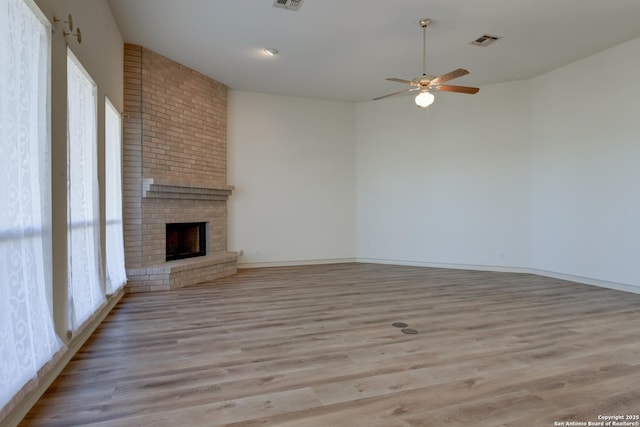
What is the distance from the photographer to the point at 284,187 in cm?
713

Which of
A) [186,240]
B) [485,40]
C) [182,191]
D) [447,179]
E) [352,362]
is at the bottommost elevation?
[352,362]

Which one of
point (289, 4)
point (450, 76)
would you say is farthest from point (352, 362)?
point (289, 4)

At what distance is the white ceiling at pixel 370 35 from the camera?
397 cm

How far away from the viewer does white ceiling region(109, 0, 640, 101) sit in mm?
3967

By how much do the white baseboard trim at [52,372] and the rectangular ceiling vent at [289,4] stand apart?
11.8 feet

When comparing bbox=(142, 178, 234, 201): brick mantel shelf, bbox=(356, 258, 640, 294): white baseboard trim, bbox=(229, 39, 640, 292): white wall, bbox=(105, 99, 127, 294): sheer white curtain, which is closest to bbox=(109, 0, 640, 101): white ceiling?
bbox=(229, 39, 640, 292): white wall

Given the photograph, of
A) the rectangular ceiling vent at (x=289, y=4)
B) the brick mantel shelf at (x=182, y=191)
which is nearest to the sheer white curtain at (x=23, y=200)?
the rectangular ceiling vent at (x=289, y=4)

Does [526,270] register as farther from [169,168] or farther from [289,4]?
[169,168]

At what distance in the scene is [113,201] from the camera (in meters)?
4.22

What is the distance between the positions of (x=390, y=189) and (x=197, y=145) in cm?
381

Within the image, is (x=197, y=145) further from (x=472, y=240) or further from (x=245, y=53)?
(x=472, y=240)

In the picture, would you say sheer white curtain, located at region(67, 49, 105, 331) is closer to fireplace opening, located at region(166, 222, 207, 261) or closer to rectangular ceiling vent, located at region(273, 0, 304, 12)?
rectangular ceiling vent, located at region(273, 0, 304, 12)

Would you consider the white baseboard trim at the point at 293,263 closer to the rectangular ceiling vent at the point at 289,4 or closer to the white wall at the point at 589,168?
the white wall at the point at 589,168

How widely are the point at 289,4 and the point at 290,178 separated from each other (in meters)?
3.65
